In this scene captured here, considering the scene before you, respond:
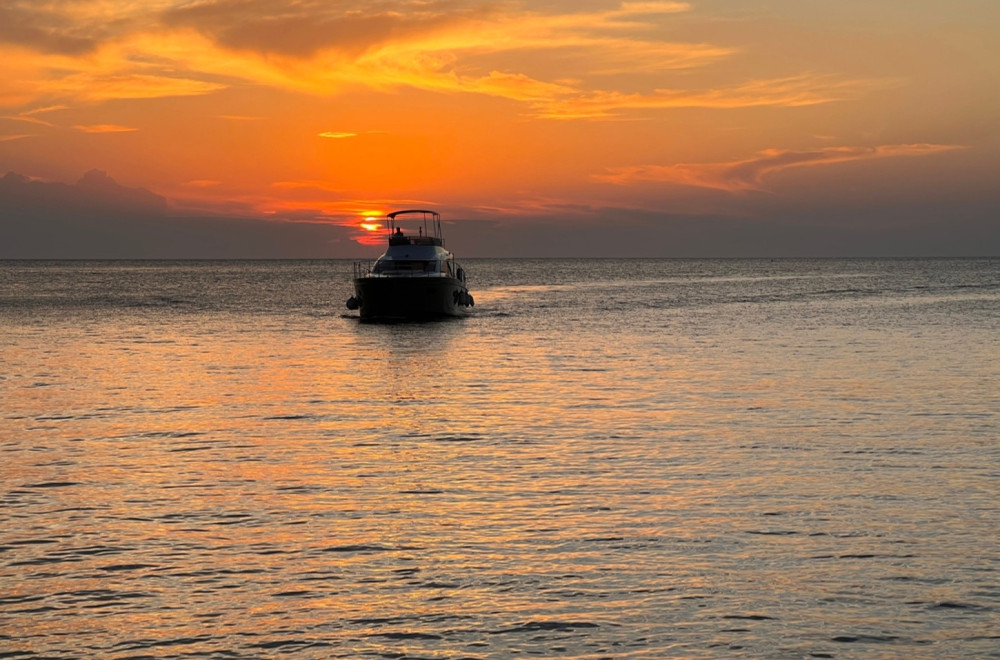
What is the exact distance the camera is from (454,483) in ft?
57.3

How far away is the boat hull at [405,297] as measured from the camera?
65062 millimetres

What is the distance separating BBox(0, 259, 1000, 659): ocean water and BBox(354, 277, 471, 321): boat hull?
2819 centimetres

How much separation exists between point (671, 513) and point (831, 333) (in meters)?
42.7

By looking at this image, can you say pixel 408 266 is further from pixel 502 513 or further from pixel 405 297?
pixel 502 513

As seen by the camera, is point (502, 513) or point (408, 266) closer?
point (502, 513)

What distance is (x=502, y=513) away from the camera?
15227 millimetres

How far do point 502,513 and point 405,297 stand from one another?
5068cm

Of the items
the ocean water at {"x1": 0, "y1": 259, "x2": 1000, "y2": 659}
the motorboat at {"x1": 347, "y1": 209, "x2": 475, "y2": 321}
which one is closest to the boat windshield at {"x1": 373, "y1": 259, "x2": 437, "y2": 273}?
the motorboat at {"x1": 347, "y1": 209, "x2": 475, "y2": 321}

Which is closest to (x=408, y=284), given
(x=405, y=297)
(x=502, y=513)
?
(x=405, y=297)

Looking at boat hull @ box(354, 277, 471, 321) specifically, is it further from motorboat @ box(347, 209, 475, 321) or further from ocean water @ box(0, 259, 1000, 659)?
ocean water @ box(0, 259, 1000, 659)

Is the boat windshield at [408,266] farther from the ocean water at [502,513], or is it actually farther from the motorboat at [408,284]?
the ocean water at [502,513]

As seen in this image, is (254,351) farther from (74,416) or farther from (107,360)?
(74,416)

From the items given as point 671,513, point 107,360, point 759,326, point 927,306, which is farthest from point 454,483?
point 927,306

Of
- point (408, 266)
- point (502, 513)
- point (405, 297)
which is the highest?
point (408, 266)
